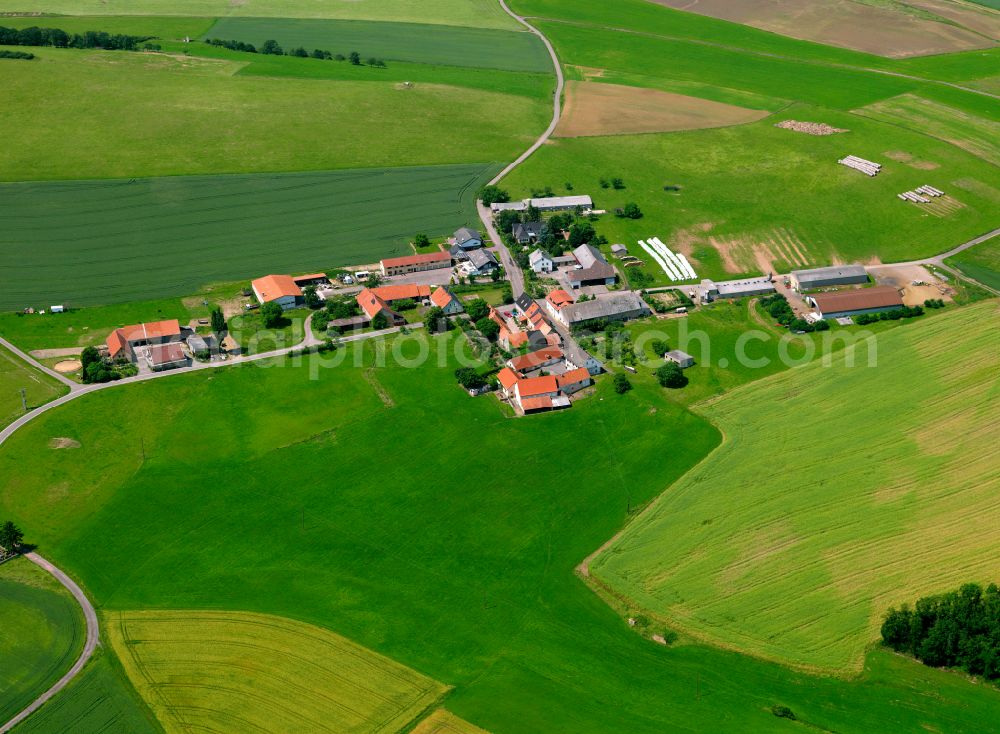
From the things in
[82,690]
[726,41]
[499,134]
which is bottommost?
[82,690]

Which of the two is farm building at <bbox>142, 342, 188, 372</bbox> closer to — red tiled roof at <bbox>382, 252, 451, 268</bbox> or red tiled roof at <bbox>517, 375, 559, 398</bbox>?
red tiled roof at <bbox>382, 252, 451, 268</bbox>

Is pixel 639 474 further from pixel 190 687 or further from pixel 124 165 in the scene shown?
pixel 124 165

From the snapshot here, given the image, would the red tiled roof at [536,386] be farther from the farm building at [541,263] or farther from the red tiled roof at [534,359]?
the farm building at [541,263]

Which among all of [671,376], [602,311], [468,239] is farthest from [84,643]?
[468,239]

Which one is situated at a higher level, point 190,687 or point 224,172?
point 224,172

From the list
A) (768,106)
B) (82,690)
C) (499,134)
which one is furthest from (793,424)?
(768,106)

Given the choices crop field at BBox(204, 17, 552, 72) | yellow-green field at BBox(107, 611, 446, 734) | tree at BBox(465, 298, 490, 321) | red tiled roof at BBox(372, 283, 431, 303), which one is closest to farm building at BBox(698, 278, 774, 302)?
tree at BBox(465, 298, 490, 321)

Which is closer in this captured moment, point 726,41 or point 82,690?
point 82,690
